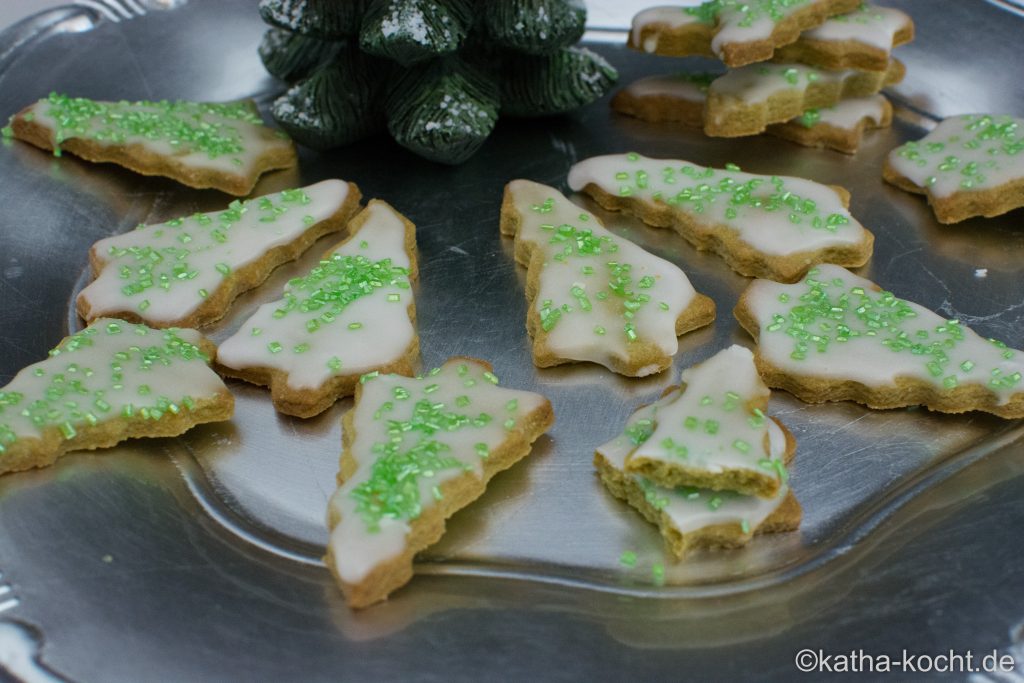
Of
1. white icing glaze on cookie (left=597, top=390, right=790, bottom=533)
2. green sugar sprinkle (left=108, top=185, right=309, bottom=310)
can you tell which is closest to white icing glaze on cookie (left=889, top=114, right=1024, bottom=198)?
white icing glaze on cookie (left=597, top=390, right=790, bottom=533)

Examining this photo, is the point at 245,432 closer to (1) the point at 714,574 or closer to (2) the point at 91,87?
(1) the point at 714,574

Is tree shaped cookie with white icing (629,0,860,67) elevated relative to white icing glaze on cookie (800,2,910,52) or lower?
elevated

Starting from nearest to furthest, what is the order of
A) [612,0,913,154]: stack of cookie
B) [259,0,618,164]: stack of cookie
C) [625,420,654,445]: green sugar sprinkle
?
[625,420,654,445]: green sugar sprinkle
[259,0,618,164]: stack of cookie
[612,0,913,154]: stack of cookie

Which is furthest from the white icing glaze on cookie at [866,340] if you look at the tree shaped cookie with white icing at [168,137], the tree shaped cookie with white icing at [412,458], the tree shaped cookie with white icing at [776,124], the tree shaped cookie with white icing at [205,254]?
the tree shaped cookie with white icing at [168,137]

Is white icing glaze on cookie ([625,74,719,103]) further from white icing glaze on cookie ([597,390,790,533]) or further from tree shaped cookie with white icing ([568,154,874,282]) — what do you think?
white icing glaze on cookie ([597,390,790,533])

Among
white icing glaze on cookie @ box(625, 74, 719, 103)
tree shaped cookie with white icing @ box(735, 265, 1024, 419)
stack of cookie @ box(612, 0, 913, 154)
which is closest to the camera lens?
tree shaped cookie with white icing @ box(735, 265, 1024, 419)

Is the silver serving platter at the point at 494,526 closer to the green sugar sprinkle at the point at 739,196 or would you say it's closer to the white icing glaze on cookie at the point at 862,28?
the green sugar sprinkle at the point at 739,196

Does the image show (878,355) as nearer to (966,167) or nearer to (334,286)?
(966,167)
